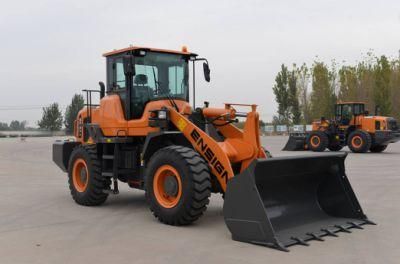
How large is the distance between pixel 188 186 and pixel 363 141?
61.2ft

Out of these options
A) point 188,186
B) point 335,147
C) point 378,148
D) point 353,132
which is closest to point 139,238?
point 188,186

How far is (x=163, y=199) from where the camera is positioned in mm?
7422

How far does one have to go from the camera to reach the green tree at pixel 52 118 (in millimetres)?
94750

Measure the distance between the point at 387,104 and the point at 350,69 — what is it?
9.89 metres

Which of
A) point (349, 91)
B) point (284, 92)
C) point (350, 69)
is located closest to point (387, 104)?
point (349, 91)

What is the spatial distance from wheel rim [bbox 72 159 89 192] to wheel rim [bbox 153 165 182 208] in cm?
230

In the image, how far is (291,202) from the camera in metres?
7.23

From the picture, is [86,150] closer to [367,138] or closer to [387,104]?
[367,138]

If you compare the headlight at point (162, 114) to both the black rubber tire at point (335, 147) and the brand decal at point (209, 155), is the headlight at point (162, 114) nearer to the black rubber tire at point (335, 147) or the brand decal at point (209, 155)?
the brand decal at point (209, 155)

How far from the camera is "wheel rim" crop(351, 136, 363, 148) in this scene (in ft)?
78.4

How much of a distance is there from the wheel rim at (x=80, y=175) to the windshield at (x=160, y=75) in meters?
1.93

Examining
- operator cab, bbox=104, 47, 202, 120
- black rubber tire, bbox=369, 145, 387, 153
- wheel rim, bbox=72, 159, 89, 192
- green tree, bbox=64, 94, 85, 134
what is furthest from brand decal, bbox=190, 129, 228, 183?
green tree, bbox=64, 94, 85, 134

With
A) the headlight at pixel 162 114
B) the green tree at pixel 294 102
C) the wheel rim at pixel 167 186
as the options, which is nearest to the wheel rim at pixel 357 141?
the headlight at pixel 162 114

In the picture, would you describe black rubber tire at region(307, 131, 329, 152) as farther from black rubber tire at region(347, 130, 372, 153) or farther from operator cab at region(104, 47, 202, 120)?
operator cab at region(104, 47, 202, 120)
